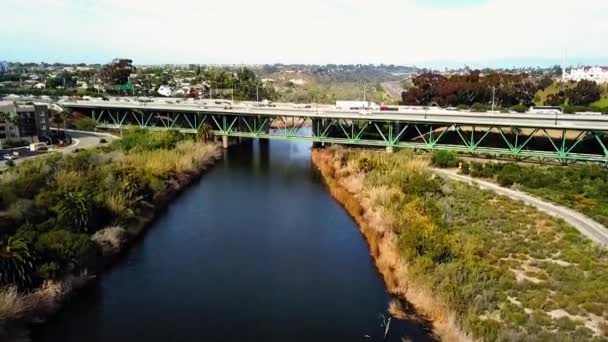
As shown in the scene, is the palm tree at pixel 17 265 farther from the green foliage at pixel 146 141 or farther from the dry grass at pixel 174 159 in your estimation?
the green foliage at pixel 146 141

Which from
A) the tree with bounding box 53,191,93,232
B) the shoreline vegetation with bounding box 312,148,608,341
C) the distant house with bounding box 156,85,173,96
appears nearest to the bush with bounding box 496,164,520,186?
the shoreline vegetation with bounding box 312,148,608,341

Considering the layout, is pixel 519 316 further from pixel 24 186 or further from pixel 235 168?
pixel 235 168

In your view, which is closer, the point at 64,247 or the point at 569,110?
the point at 64,247

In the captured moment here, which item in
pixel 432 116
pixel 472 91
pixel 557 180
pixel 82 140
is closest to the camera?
pixel 557 180

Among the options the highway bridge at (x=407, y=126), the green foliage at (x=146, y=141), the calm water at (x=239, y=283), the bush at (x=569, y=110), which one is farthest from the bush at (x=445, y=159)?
the green foliage at (x=146, y=141)

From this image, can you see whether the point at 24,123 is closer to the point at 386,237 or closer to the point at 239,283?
the point at 239,283

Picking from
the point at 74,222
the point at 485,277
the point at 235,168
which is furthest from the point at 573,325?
the point at 235,168

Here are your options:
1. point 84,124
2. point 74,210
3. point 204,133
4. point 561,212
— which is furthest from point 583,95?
point 74,210
